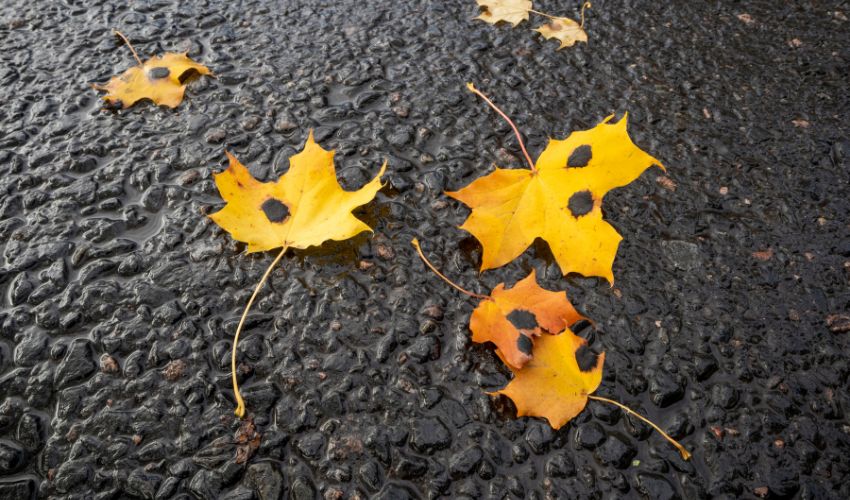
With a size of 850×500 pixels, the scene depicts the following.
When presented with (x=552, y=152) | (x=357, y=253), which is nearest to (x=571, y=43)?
(x=552, y=152)

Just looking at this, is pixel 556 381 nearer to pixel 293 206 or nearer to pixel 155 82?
pixel 293 206

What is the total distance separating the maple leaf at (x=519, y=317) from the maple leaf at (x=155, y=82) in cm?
140

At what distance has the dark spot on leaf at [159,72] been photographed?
2.34m

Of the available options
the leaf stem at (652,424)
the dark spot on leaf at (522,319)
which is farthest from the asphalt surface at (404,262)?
the dark spot on leaf at (522,319)

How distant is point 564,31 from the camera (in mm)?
2529

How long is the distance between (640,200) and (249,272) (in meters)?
1.21

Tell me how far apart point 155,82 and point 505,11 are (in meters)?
1.43

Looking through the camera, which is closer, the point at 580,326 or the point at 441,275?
the point at 580,326

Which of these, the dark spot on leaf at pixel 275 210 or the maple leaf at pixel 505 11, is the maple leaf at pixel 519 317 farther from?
the maple leaf at pixel 505 11

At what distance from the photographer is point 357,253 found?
1841mm

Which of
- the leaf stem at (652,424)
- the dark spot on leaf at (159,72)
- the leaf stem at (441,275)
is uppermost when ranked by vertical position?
the dark spot on leaf at (159,72)

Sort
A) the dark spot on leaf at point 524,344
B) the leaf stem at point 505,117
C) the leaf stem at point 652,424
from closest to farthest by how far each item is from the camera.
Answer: the leaf stem at point 652,424, the dark spot on leaf at point 524,344, the leaf stem at point 505,117

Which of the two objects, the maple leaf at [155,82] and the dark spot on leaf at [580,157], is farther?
the maple leaf at [155,82]

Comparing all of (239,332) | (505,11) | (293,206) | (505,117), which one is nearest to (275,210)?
(293,206)
